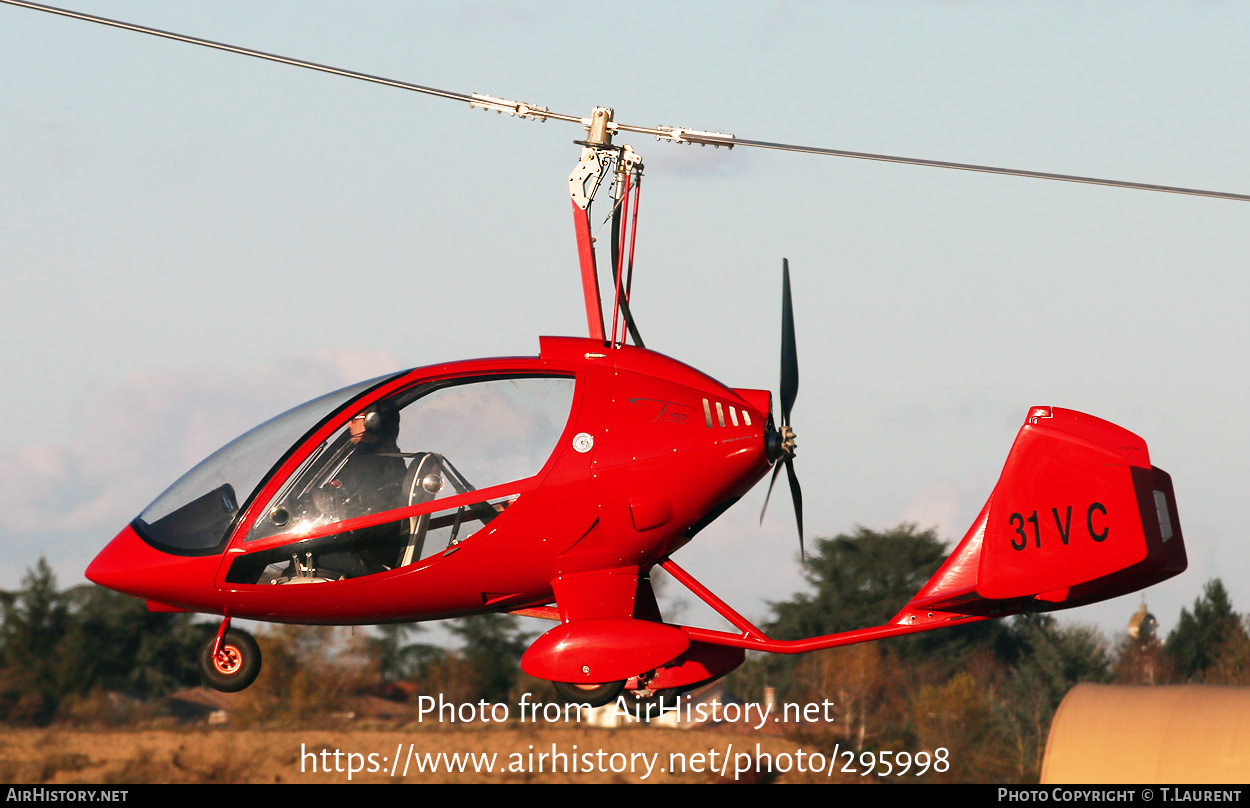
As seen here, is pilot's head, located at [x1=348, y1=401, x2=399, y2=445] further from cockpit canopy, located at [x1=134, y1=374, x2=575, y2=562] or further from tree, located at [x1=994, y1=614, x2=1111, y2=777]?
tree, located at [x1=994, y1=614, x2=1111, y2=777]

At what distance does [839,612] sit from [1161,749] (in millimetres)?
36285

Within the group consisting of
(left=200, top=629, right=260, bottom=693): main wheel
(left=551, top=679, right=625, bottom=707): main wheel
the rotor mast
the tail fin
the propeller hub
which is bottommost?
(left=551, top=679, right=625, bottom=707): main wheel

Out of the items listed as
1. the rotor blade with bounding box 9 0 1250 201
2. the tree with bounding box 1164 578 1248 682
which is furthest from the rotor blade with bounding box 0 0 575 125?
the tree with bounding box 1164 578 1248 682

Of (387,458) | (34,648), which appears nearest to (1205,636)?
(34,648)

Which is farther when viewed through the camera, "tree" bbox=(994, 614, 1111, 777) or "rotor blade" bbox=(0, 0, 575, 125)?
"tree" bbox=(994, 614, 1111, 777)

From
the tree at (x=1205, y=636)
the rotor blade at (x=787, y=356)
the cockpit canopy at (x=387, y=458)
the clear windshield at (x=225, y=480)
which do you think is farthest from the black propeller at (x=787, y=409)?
the tree at (x=1205, y=636)

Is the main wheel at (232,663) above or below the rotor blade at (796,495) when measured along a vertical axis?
below

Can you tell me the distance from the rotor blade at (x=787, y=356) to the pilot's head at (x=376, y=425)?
9.89 feet

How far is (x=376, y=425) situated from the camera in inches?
419

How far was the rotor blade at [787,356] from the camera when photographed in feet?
36.3

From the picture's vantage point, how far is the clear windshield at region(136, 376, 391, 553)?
10711mm

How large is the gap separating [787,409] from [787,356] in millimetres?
430

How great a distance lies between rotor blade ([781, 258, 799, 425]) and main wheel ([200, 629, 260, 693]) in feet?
15.4

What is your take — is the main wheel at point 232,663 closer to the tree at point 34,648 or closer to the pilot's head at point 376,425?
the pilot's head at point 376,425
